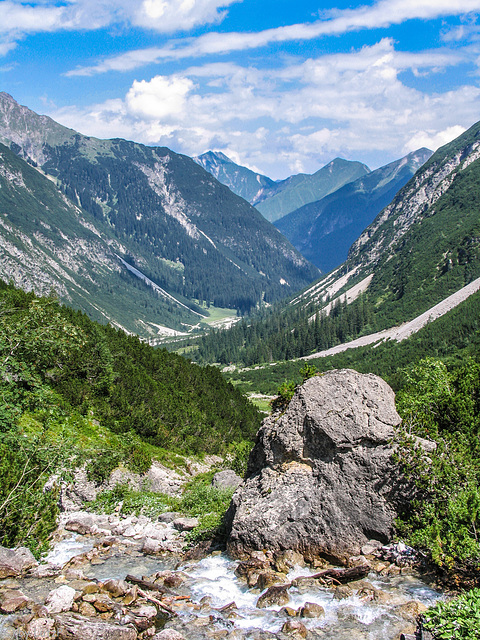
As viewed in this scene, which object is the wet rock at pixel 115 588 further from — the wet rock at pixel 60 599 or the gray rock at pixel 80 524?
the gray rock at pixel 80 524

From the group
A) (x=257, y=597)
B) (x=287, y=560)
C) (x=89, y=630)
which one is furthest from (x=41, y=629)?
(x=287, y=560)

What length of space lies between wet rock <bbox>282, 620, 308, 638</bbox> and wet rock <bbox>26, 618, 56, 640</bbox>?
225 inches

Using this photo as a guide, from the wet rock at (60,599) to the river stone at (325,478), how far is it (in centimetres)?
559

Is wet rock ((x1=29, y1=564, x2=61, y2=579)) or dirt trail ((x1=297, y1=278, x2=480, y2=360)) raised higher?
dirt trail ((x1=297, y1=278, x2=480, y2=360))

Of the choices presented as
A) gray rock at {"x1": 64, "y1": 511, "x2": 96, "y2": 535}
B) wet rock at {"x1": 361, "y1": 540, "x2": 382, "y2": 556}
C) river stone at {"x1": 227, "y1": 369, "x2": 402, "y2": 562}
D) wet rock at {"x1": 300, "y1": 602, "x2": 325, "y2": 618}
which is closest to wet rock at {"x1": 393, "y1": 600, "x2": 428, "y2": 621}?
wet rock at {"x1": 300, "y1": 602, "x2": 325, "y2": 618}

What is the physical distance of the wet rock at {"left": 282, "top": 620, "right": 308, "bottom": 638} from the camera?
11.7 metres

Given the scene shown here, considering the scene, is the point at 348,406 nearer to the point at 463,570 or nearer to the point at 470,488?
the point at 470,488

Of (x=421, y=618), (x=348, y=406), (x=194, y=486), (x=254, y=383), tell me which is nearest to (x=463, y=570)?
(x=421, y=618)

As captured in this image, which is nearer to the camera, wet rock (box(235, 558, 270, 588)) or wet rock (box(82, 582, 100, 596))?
wet rock (box(82, 582, 100, 596))

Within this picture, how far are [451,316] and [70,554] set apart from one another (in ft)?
417

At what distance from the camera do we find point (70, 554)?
16484mm

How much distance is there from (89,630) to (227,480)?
14.8 metres

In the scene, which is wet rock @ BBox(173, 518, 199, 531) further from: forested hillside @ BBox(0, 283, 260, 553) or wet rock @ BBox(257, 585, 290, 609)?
wet rock @ BBox(257, 585, 290, 609)

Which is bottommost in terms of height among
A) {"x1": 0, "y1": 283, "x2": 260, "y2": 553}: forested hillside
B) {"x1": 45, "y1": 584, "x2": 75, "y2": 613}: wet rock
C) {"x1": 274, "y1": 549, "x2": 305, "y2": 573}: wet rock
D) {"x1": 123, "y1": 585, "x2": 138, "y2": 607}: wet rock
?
{"x1": 274, "y1": 549, "x2": 305, "y2": 573}: wet rock
